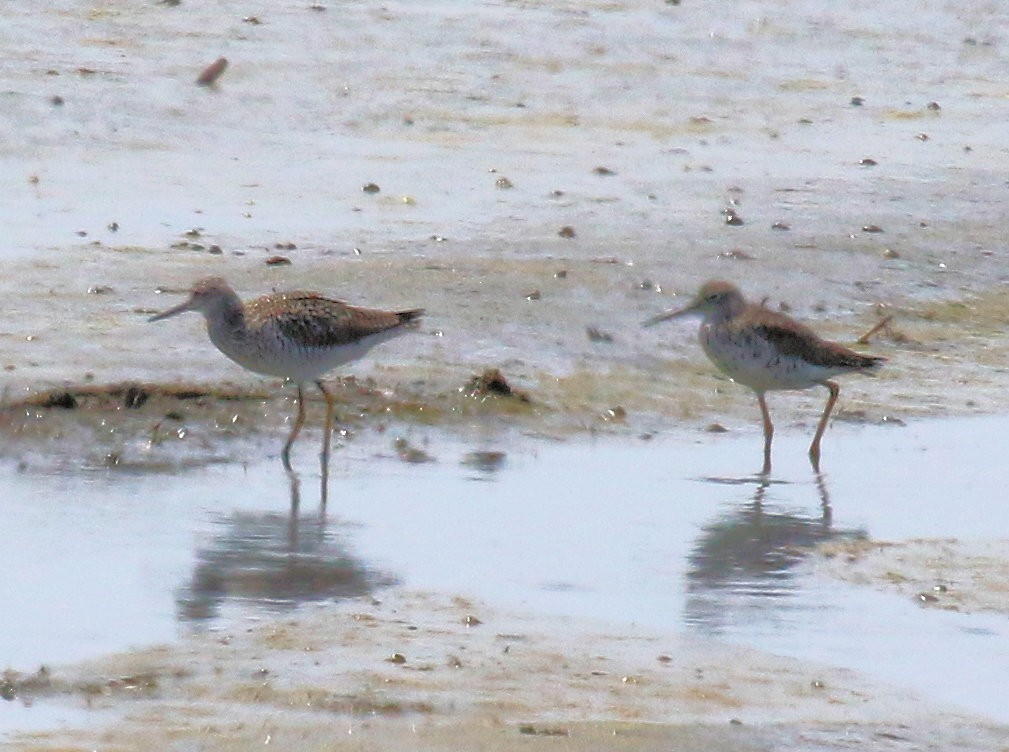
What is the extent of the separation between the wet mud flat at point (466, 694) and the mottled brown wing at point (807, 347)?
141 inches

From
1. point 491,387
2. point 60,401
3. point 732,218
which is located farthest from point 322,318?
point 732,218

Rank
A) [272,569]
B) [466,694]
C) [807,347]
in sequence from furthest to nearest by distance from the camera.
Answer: [807,347], [272,569], [466,694]

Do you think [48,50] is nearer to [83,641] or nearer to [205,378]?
[205,378]

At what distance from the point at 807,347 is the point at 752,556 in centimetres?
251

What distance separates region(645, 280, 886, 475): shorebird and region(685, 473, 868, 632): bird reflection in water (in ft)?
3.59

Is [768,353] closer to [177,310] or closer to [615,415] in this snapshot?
[615,415]

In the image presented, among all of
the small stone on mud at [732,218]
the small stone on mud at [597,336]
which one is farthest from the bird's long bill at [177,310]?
the small stone on mud at [732,218]

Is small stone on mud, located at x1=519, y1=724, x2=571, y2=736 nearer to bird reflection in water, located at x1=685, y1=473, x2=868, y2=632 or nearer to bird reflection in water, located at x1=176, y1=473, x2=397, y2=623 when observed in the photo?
bird reflection in water, located at x1=685, y1=473, x2=868, y2=632

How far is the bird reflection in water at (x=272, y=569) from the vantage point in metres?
7.48

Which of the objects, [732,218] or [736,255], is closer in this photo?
[736,255]

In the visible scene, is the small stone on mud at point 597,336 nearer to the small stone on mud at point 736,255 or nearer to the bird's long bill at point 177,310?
the small stone on mud at point 736,255

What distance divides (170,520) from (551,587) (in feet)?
5.40

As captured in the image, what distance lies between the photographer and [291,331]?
32.6 feet

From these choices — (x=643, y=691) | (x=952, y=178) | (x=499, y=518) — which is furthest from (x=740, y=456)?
(x=952, y=178)
